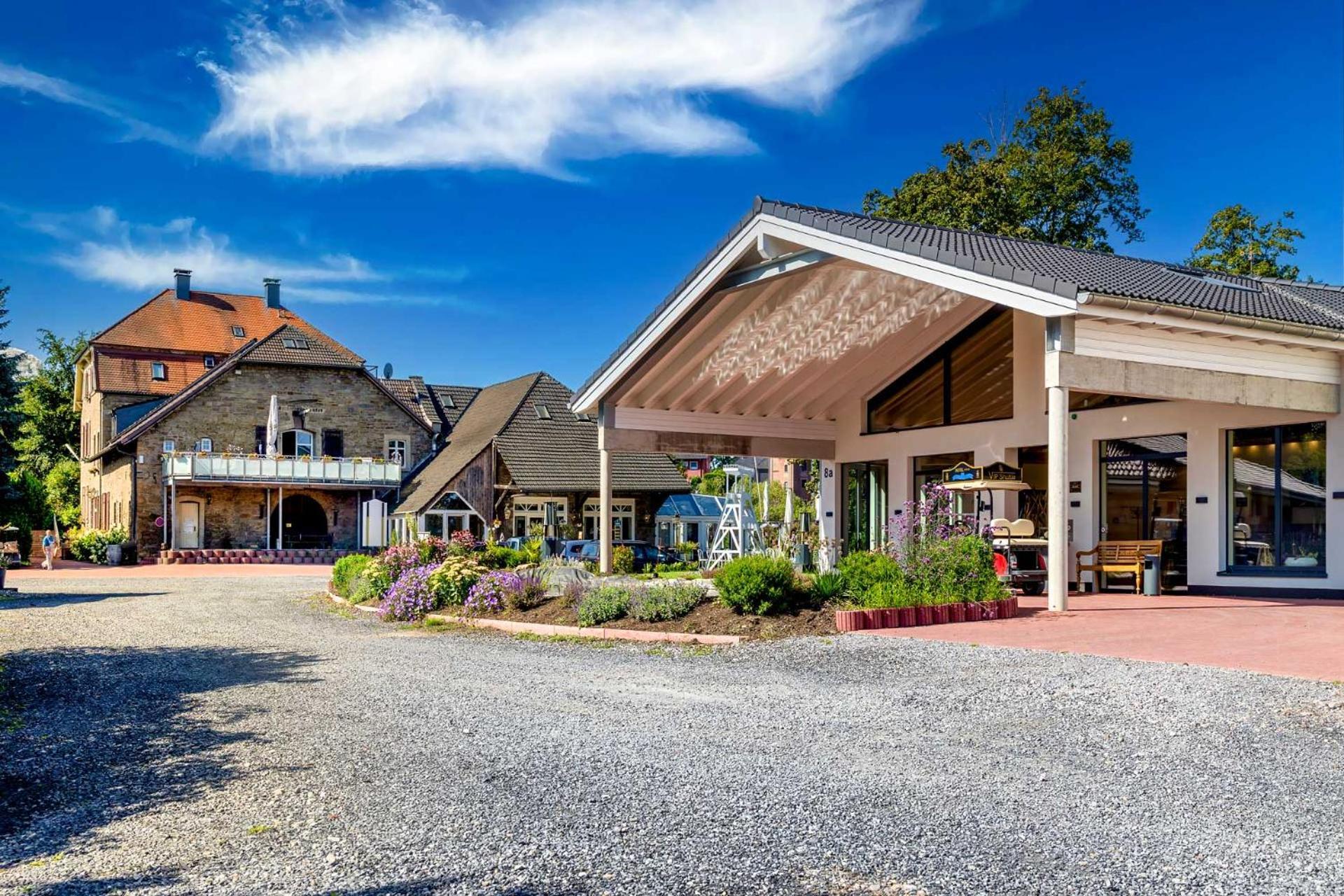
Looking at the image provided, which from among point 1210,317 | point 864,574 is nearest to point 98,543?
point 864,574

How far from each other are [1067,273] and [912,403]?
649cm

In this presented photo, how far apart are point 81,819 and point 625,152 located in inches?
1011

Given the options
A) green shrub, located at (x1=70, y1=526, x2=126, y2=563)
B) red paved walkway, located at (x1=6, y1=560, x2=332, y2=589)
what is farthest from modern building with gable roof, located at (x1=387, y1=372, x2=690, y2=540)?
green shrub, located at (x1=70, y1=526, x2=126, y2=563)

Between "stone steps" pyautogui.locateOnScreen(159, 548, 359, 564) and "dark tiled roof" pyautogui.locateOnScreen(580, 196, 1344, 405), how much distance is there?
72.7 feet

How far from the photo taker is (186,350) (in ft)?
149

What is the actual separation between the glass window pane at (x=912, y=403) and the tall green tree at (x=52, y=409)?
46.6 metres

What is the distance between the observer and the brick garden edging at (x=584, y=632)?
11.2 meters

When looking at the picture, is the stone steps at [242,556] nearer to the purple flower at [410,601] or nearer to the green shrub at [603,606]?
the purple flower at [410,601]

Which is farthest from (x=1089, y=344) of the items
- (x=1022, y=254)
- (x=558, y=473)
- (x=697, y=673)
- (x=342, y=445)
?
(x=342, y=445)

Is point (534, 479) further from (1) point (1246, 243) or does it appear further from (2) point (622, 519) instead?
(1) point (1246, 243)

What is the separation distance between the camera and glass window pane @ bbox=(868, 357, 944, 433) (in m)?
19.5

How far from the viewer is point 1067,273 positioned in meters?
13.8

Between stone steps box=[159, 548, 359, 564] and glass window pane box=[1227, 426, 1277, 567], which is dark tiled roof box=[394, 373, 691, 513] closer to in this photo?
stone steps box=[159, 548, 359, 564]

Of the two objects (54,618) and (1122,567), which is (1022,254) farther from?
(54,618)
